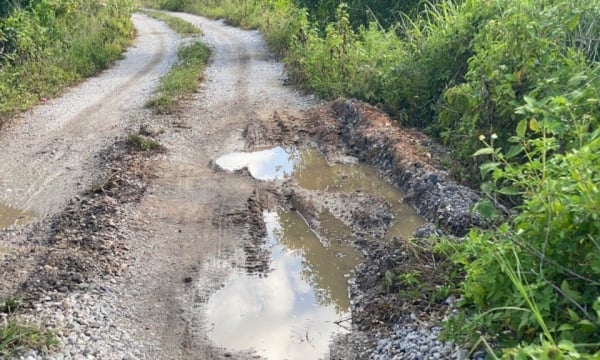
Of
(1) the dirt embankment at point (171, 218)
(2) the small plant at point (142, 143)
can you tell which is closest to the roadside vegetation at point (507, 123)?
(1) the dirt embankment at point (171, 218)

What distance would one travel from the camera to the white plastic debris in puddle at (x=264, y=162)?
25.2 ft

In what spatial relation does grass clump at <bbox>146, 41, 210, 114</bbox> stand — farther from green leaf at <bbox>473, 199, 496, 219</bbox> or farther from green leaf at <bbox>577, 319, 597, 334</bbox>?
green leaf at <bbox>577, 319, 597, 334</bbox>

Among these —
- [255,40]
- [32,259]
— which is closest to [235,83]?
[255,40]

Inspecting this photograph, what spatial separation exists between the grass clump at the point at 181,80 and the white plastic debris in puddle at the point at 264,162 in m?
2.67

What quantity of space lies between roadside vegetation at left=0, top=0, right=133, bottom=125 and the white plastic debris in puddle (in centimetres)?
466

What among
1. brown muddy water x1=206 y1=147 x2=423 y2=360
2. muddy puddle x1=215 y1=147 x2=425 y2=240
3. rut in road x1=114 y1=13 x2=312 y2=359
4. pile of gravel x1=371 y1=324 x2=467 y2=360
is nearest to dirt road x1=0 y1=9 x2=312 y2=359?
rut in road x1=114 y1=13 x2=312 y2=359

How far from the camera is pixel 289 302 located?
5.04m

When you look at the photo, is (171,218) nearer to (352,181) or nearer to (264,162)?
(264,162)

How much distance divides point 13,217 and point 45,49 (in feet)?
28.2

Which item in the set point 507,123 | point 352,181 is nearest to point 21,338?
point 352,181

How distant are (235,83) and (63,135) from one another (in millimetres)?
4239

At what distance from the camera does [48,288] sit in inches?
193

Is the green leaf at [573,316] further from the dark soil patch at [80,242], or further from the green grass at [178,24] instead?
the green grass at [178,24]

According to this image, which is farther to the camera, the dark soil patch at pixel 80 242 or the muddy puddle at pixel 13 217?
the muddy puddle at pixel 13 217
